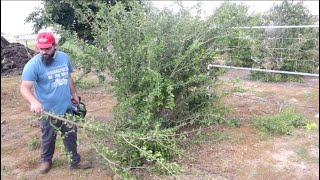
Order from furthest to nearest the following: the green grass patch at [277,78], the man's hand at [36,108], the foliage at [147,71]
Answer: the green grass patch at [277,78] < the foliage at [147,71] < the man's hand at [36,108]

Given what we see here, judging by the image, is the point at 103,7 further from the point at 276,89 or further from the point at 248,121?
the point at 276,89

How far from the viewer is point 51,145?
3389 millimetres

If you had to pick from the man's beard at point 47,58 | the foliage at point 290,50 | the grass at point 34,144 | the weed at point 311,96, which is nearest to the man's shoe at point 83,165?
the grass at point 34,144

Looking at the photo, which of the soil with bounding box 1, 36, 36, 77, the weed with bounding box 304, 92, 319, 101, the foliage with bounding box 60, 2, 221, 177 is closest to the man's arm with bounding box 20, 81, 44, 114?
the foliage with bounding box 60, 2, 221, 177

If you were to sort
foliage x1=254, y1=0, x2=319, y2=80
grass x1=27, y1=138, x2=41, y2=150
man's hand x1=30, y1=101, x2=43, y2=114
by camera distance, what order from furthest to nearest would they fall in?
foliage x1=254, y1=0, x2=319, y2=80 → grass x1=27, y1=138, x2=41, y2=150 → man's hand x1=30, y1=101, x2=43, y2=114

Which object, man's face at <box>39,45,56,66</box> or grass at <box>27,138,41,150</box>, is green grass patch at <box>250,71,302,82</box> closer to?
grass at <box>27,138,41,150</box>

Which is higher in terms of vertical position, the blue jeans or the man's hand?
the man's hand

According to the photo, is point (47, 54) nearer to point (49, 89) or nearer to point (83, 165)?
point (49, 89)

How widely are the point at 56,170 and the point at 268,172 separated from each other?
2012 millimetres

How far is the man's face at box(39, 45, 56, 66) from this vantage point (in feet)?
10.1

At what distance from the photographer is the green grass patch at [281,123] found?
4117 mm

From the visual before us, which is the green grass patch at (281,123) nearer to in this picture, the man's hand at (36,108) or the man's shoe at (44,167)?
the man's shoe at (44,167)

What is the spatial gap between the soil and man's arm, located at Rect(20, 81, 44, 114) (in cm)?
697

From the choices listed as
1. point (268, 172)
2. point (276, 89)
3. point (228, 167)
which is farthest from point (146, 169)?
point (276, 89)
